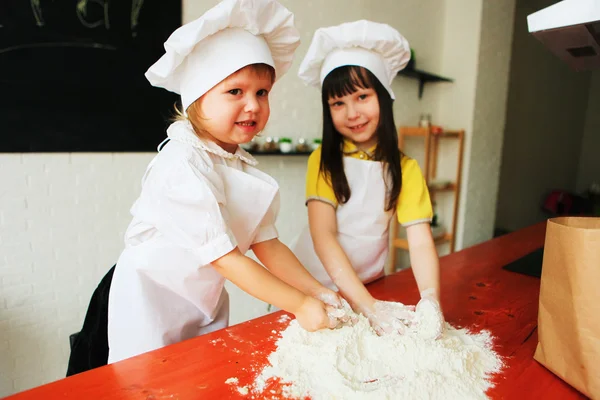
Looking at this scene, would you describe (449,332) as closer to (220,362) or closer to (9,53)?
(220,362)

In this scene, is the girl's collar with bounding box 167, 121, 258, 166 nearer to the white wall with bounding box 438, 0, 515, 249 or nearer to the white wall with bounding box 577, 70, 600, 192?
the white wall with bounding box 438, 0, 515, 249

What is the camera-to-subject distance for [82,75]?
1.37 metres

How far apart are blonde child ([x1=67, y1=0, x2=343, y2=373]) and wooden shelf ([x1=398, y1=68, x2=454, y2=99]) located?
6.06ft

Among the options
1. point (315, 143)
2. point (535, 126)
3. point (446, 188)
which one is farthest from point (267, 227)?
point (535, 126)

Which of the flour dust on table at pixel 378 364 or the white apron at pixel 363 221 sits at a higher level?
the white apron at pixel 363 221

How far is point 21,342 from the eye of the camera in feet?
4.56

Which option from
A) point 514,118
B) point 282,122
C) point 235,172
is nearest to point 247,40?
point 235,172

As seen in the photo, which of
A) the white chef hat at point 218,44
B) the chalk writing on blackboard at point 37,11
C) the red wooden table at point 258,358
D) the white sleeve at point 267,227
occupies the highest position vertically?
the chalk writing on blackboard at point 37,11

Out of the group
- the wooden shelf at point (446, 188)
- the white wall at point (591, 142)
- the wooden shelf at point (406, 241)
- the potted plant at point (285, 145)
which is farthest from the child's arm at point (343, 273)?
the white wall at point (591, 142)

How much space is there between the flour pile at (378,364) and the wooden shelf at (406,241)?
1.92 metres

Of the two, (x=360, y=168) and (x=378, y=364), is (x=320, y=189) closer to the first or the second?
(x=360, y=168)

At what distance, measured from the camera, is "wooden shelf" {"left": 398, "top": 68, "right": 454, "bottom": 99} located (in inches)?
101

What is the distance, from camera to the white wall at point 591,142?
5172mm

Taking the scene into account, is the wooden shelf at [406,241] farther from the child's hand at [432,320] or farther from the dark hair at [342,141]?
the child's hand at [432,320]
